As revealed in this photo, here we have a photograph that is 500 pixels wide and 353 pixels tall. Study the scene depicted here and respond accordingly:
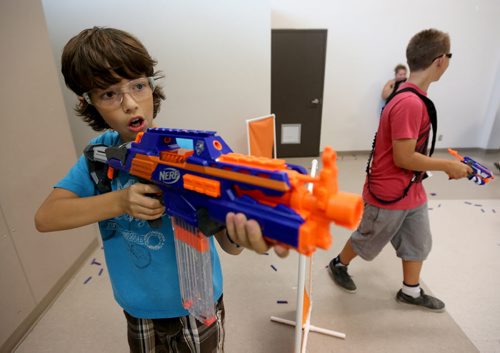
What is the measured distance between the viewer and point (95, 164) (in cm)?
86

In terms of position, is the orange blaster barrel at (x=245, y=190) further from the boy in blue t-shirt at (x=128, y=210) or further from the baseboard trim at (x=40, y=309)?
the baseboard trim at (x=40, y=309)

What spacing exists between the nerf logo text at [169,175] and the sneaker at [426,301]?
6.36ft

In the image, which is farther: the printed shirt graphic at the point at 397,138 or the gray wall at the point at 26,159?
the gray wall at the point at 26,159

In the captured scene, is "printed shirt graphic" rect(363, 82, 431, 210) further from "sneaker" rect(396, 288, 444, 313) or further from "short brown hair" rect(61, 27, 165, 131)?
"short brown hair" rect(61, 27, 165, 131)

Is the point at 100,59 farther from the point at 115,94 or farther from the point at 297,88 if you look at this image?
the point at 297,88

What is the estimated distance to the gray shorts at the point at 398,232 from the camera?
1.67 meters

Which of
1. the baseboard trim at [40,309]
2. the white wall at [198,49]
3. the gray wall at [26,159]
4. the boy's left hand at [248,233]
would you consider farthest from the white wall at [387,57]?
the boy's left hand at [248,233]

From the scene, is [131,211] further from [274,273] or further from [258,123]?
[258,123]

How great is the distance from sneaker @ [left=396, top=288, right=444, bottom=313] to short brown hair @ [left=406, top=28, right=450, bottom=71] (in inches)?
57.3

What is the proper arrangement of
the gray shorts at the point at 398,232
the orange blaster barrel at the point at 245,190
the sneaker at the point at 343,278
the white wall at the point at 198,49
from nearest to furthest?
1. the orange blaster barrel at the point at 245,190
2. the gray shorts at the point at 398,232
3. the sneaker at the point at 343,278
4. the white wall at the point at 198,49

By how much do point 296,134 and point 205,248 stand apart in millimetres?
4522

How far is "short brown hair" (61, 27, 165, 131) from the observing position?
761 mm

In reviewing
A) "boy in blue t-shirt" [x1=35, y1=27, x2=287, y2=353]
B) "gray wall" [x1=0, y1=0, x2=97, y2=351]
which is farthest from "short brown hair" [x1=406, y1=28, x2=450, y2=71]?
"gray wall" [x1=0, y1=0, x2=97, y2=351]

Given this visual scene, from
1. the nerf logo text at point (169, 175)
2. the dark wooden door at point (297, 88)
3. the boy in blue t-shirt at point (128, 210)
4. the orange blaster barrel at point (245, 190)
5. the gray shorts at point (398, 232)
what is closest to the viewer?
the orange blaster barrel at point (245, 190)
